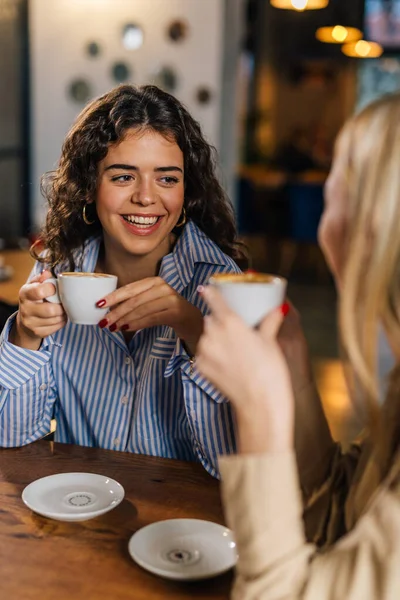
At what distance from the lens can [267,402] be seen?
0.86m

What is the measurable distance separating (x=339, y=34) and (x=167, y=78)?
4483 mm

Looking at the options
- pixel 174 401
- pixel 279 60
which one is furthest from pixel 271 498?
pixel 279 60

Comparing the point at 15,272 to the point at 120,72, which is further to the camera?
the point at 120,72

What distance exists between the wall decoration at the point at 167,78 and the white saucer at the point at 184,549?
15.2 feet

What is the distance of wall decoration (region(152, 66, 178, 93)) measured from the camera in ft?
17.7

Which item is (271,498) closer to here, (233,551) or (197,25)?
(233,551)

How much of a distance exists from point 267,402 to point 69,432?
1.03 meters

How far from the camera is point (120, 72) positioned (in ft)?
18.1

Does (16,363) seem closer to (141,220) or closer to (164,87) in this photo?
(141,220)

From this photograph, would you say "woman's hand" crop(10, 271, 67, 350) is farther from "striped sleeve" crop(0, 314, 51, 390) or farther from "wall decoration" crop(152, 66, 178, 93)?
"wall decoration" crop(152, 66, 178, 93)

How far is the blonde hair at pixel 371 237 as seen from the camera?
2.70 ft

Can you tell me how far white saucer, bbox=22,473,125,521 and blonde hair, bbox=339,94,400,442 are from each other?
0.54m

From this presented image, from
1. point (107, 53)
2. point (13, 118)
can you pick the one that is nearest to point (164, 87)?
point (107, 53)

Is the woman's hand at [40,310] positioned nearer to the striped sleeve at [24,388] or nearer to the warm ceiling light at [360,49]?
the striped sleeve at [24,388]
